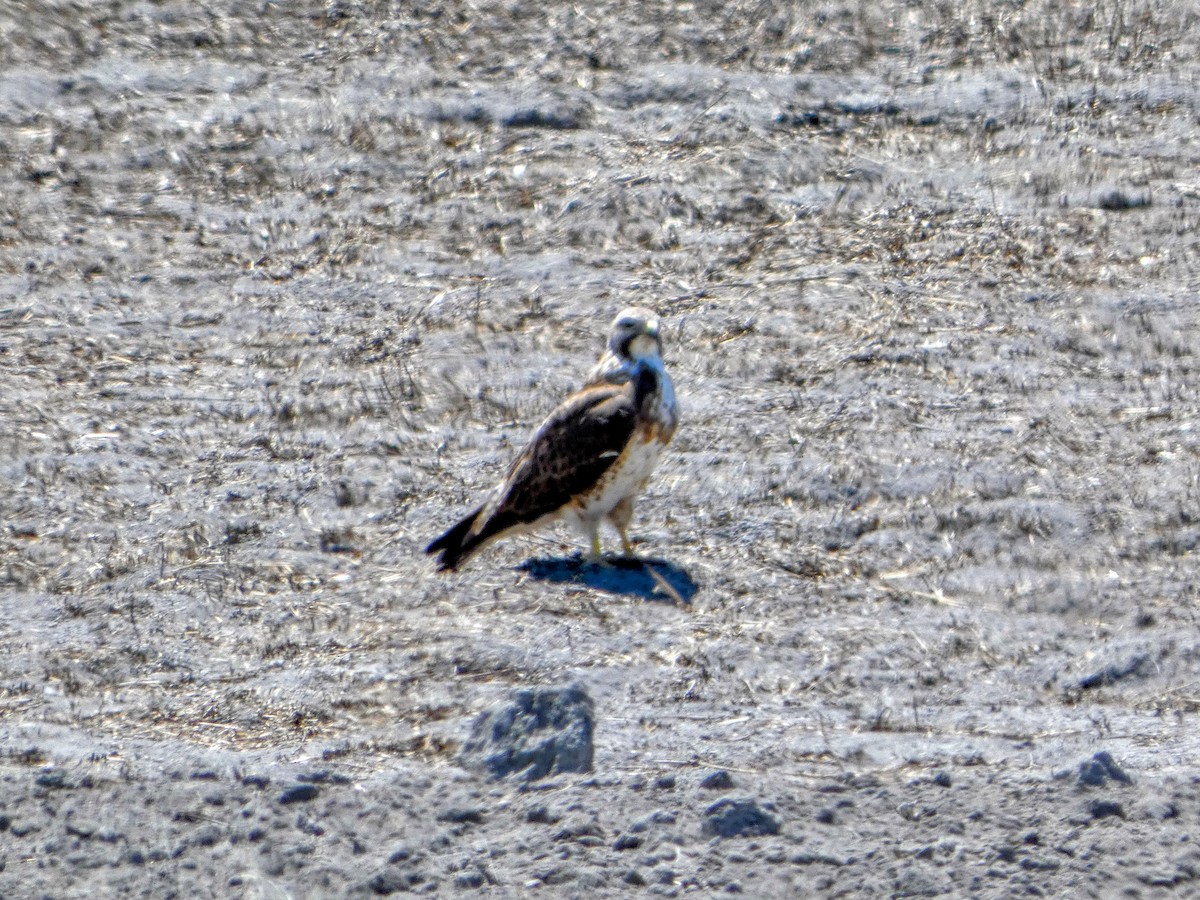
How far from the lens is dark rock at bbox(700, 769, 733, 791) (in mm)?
6316

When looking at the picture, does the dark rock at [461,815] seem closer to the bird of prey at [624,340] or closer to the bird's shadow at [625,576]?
the bird's shadow at [625,576]

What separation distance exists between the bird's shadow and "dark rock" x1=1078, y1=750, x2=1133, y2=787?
2.34 meters

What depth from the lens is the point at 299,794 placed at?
6.35m

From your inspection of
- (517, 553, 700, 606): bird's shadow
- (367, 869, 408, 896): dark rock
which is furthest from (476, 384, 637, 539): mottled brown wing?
(367, 869, 408, 896): dark rock

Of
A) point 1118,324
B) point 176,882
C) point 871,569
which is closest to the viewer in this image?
point 176,882

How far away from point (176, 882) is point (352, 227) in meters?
7.13

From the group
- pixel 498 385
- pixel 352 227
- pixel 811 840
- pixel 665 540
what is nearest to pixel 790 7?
pixel 352 227

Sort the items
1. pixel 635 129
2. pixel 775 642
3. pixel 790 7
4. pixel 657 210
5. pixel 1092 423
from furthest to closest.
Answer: pixel 790 7 < pixel 635 129 < pixel 657 210 < pixel 1092 423 < pixel 775 642

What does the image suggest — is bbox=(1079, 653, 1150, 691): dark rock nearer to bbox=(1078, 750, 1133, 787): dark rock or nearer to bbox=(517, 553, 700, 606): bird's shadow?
bbox=(1078, 750, 1133, 787): dark rock

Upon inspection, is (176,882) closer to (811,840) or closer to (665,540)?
(811,840)

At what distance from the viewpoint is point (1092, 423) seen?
10.2 meters

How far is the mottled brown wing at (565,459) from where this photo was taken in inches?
346

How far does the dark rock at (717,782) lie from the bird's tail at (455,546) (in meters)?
2.52

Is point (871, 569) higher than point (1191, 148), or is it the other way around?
point (1191, 148)
